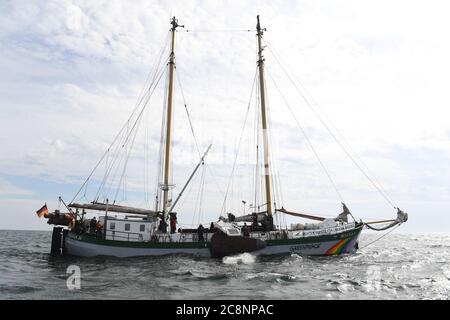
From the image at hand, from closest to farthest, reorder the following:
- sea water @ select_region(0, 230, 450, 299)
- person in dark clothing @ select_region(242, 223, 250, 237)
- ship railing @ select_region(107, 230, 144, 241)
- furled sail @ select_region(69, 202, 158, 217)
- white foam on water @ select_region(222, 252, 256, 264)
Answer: sea water @ select_region(0, 230, 450, 299), white foam on water @ select_region(222, 252, 256, 264), person in dark clothing @ select_region(242, 223, 250, 237), ship railing @ select_region(107, 230, 144, 241), furled sail @ select_region(69, 202, 158, 217)

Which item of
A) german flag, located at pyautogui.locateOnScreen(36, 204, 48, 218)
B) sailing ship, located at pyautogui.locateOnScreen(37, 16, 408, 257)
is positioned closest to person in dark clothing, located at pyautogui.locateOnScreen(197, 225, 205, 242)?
sailing ship, located at pyautogui.locateOnScreen(37, 16, 408, 257)

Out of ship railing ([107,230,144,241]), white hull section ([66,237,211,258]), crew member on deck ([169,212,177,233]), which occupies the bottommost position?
white hull section ([66,237,211,258])

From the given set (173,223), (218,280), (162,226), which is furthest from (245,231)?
(218,280)

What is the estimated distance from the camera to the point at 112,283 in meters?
20.8

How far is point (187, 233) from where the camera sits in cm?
3416

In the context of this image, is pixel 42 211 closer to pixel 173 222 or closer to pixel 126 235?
pixel 126 235

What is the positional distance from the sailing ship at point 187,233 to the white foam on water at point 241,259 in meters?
0.45

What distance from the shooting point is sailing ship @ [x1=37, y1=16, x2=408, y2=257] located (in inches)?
1293

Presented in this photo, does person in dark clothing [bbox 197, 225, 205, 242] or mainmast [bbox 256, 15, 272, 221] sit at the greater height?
mainmast [bbox 256, 15, 272, 221]

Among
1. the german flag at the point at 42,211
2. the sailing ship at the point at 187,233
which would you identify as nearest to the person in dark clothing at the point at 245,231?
the sailing ship at the point at 187,233

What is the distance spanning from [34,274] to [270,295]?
1753cm

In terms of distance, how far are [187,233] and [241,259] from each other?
6.00 m

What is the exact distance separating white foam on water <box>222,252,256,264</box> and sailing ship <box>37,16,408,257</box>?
0.45 metres

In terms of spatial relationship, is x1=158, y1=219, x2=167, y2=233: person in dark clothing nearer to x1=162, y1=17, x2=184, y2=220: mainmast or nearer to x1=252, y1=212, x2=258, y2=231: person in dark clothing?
x1=162, y1=17, x2=184, y2=220: mainmast
